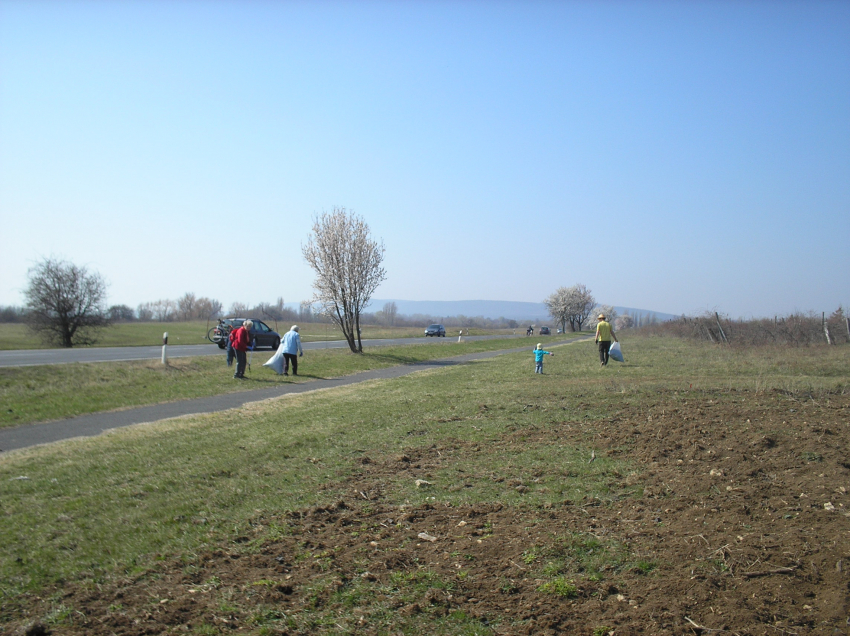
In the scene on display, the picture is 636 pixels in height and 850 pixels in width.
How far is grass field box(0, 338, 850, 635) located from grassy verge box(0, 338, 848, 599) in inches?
1.2

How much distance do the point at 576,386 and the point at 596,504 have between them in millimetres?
8232

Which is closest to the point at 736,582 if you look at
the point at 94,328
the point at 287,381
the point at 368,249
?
the point at 287,381

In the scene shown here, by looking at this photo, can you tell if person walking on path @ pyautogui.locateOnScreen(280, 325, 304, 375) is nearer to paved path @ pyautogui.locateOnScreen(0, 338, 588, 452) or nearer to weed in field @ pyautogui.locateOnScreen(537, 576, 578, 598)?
paved path @ pyautogui.locateOnScreen(0, 338, 588, 452)

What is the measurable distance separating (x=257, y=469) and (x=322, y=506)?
1.94 meters

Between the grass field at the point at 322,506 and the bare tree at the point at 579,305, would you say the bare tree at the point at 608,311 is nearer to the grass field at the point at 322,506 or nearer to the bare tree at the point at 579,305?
the bare tree at the point at 579,305

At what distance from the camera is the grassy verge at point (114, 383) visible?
1220 cm

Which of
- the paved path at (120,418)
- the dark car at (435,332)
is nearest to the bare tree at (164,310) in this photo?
the dark car at (435,332)

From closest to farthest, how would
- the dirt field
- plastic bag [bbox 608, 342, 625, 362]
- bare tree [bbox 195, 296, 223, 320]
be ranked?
the dirt field
plastic bag [bbox 608, 342, 625, 362]
bare tree [bbox 195, 296, 223, 320]

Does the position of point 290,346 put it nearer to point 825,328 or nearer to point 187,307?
point 825,328

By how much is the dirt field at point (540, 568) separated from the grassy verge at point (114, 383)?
8904 millimetres

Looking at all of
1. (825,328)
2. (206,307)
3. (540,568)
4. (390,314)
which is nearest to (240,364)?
(540,568)

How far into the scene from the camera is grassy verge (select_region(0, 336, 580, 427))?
1220 cm

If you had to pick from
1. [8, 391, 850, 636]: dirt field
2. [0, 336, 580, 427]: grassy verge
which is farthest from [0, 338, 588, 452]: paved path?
[8, 391, 850, 636]: dirt field

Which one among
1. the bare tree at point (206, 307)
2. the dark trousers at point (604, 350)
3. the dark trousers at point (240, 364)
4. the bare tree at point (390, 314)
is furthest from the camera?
the bare tree at point (390, 314)
